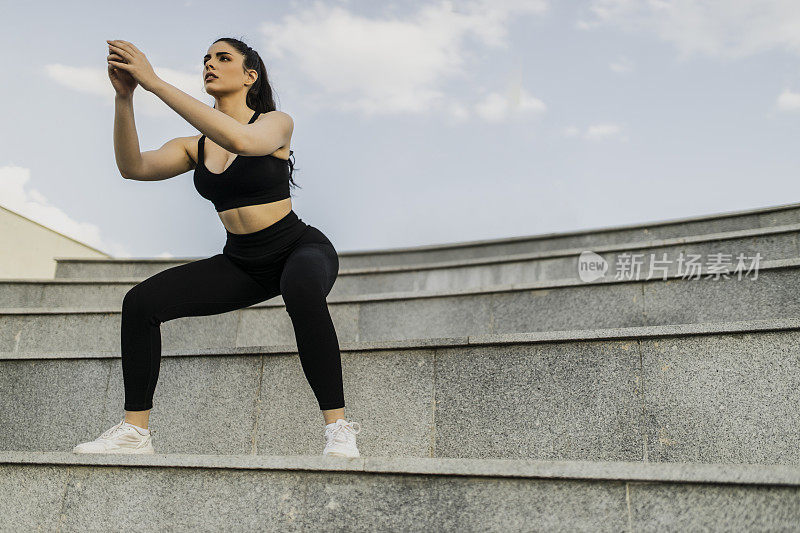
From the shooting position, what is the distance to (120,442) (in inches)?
132

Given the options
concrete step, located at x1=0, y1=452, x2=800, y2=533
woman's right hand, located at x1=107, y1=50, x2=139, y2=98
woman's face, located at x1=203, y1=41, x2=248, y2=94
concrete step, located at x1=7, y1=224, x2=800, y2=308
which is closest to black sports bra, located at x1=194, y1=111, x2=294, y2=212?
woman's face, located at x1=203, y1=41, x2=248, y2=94

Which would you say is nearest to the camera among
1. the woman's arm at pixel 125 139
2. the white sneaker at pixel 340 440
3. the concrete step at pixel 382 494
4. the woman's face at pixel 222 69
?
the concrete step at pixel 382 494

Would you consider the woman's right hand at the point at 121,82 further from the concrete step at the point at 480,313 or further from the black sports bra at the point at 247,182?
the concrete step at the point at 480,313

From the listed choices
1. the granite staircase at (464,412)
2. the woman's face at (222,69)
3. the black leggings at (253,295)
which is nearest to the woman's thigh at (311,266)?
the black leggings at (253,295)

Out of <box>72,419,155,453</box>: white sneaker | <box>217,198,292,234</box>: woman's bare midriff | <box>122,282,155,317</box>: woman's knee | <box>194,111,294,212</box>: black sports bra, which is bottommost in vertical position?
<box>72,419,155,453</box>: white sneaker

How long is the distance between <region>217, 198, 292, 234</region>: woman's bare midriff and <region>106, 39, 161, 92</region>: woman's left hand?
80 cm

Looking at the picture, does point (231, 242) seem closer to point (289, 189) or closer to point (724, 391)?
point (289, 189)

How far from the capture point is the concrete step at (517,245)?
25.8 feet

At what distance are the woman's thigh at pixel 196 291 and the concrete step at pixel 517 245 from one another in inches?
214

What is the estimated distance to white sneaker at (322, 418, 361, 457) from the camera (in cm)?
308

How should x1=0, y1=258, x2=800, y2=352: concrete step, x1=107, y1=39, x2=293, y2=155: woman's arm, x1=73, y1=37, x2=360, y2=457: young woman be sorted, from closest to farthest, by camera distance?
x1=107, y1=39, x2=293, y2=155: woman's arm < x1=73, y1=37, x2=360, y2=457: young woman < x1=0, y1=258, x2=800, y2=352: concrete step

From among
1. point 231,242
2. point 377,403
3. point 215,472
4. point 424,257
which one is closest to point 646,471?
point 215,472

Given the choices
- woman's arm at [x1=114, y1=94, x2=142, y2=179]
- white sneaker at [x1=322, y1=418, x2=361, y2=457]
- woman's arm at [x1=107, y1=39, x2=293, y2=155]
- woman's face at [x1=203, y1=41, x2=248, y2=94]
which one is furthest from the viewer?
woman's face at [x1=203, y1=41, x2=248, y2=94]

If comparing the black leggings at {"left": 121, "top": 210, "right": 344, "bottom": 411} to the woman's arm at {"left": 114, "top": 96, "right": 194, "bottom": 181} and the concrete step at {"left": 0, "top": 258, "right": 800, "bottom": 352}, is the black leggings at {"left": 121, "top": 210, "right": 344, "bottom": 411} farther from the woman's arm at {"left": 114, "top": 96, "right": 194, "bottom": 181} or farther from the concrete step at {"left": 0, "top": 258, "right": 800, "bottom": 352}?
the concrete step at {"left": 0, "top": 258, "right": 800, "bottom": 352}
